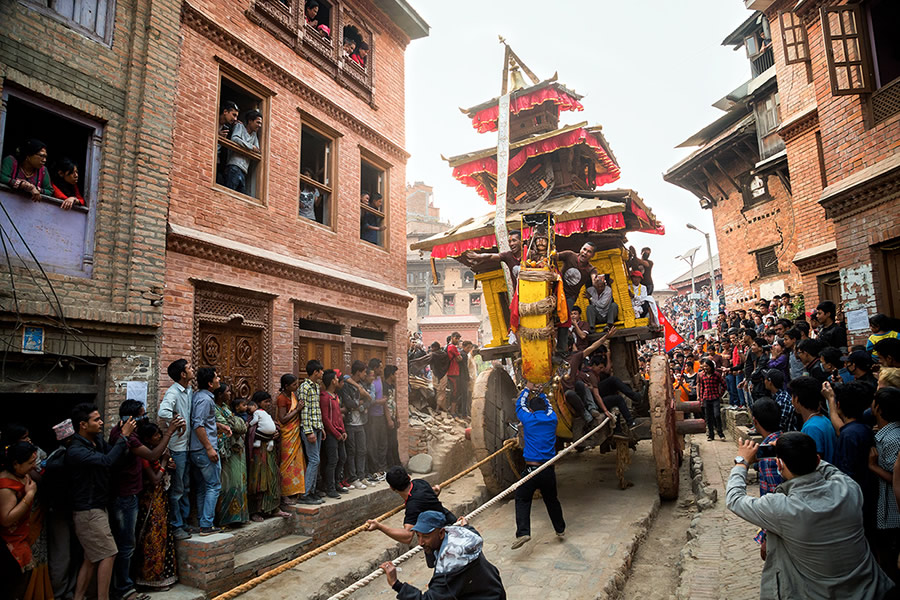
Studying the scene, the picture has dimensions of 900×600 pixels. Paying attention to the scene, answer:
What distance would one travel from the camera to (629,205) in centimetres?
840

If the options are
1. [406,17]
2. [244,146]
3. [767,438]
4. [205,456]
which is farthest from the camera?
[406,17]

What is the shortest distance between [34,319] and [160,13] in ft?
14.8

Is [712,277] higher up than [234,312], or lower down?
higher up

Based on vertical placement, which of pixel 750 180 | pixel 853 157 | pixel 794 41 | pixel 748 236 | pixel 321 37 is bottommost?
pixel 853 157

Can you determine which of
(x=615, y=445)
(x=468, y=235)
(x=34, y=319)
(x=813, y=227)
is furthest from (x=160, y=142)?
(x=813, y=227)

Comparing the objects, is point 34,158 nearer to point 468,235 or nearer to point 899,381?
point 468,235

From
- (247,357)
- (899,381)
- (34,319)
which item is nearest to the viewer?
(899,381)

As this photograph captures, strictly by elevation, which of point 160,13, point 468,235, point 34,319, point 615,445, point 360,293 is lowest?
point 615,445

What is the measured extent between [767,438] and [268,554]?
554 centimetres

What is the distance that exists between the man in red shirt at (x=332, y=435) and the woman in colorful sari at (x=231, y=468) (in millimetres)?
1530

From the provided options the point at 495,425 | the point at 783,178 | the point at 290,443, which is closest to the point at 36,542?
the point at 290,443

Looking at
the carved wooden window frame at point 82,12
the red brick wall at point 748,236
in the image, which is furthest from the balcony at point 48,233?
the red brick wall at point 748,236

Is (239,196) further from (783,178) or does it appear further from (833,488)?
(783,178)

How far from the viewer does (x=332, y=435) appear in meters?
8.30
